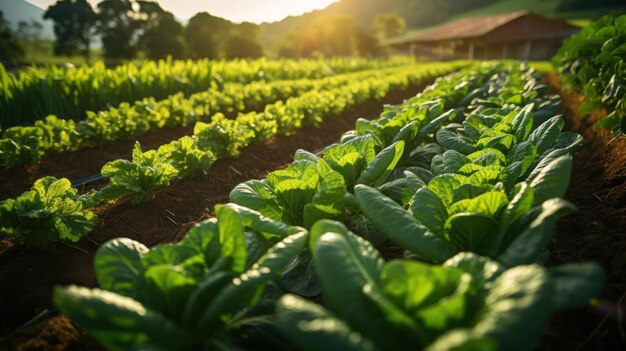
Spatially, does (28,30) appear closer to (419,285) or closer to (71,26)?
(71,26)

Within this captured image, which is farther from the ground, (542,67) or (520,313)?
(542,67)

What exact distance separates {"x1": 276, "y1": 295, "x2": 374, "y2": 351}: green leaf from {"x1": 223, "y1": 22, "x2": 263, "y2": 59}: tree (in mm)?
41802

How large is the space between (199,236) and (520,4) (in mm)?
91604

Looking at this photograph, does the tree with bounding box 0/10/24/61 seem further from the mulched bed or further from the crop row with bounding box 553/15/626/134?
the crop row with bounding box 553/15/626/134

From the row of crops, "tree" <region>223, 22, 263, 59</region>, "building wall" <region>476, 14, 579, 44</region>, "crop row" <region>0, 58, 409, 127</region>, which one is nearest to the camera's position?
the row of crops

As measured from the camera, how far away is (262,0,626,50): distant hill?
60.1m

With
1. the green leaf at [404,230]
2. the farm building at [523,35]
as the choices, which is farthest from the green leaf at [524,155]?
the farm building at [523,35]

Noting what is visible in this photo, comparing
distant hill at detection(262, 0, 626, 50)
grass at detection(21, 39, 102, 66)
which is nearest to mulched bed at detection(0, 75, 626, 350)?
grass at detection(21, 39, 102, 66)

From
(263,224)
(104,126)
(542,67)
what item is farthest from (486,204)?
(542,67)

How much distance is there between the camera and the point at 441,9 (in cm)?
9288

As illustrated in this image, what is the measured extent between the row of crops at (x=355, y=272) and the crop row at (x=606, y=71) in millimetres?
1906

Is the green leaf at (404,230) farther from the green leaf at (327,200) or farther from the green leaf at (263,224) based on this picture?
the green leaf at (263,224)

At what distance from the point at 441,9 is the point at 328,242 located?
10565 centimetres

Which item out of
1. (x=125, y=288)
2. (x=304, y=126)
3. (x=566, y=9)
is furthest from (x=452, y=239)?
(x=566, y=9)
